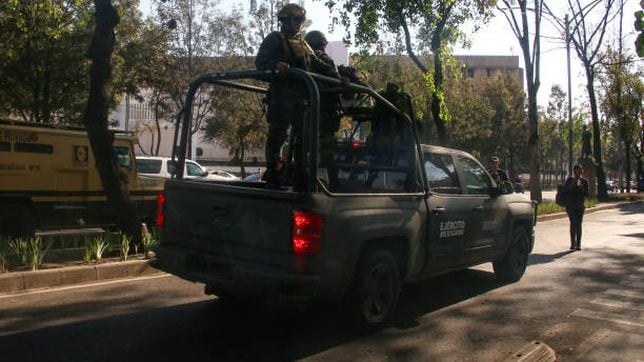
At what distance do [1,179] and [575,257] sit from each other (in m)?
10.1

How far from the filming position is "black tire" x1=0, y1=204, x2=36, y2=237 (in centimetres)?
1028

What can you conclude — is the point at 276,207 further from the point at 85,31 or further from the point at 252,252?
the point at 85,31

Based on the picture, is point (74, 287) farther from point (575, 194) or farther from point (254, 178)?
point (575, 194)

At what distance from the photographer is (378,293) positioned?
5.80m

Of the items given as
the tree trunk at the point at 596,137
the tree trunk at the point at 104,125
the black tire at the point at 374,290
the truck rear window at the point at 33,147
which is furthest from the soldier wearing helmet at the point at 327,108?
the tree trunk at the point at 596,137

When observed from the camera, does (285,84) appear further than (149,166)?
No

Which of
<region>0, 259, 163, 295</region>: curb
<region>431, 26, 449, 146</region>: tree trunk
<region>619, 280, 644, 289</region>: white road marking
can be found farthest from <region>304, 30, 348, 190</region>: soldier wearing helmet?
<region>431, 26, 449, 146</region>: tree trunk

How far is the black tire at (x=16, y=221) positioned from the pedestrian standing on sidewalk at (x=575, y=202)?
33.2ft

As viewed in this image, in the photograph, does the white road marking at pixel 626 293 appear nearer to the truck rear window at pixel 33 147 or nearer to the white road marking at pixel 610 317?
the white road marking at pixel 610 317

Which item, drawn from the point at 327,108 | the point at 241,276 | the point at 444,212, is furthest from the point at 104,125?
the point at 444,212

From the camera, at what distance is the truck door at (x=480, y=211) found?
7.16 meters

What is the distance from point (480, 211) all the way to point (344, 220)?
281 centimetres

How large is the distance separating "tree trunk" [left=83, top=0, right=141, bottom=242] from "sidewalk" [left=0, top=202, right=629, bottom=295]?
1119 millimetres

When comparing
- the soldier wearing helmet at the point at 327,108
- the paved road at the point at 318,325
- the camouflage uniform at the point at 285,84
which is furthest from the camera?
the soldier wearing helmet at the point at 327,108
